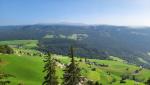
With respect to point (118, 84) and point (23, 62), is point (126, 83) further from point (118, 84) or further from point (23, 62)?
point (23, 62)

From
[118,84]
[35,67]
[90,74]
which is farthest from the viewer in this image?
[90,74]

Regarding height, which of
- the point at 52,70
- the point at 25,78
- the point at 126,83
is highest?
the point at 52,70

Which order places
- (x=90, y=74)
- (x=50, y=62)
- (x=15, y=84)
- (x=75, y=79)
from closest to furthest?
(x=75, y=79)
(x=50, y=62)
(x=15, y=84)
(x=90, y=74)

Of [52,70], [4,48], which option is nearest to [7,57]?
[4,48]

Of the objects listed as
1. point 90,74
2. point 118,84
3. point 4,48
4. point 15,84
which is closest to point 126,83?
point 118,84

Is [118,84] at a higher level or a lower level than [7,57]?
lower

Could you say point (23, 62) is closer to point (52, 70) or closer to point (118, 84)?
point (118, 84)

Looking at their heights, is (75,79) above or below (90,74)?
above

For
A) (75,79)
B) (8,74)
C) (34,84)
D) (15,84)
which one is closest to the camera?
(75,79)

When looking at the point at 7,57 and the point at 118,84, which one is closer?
the point at 7,57
